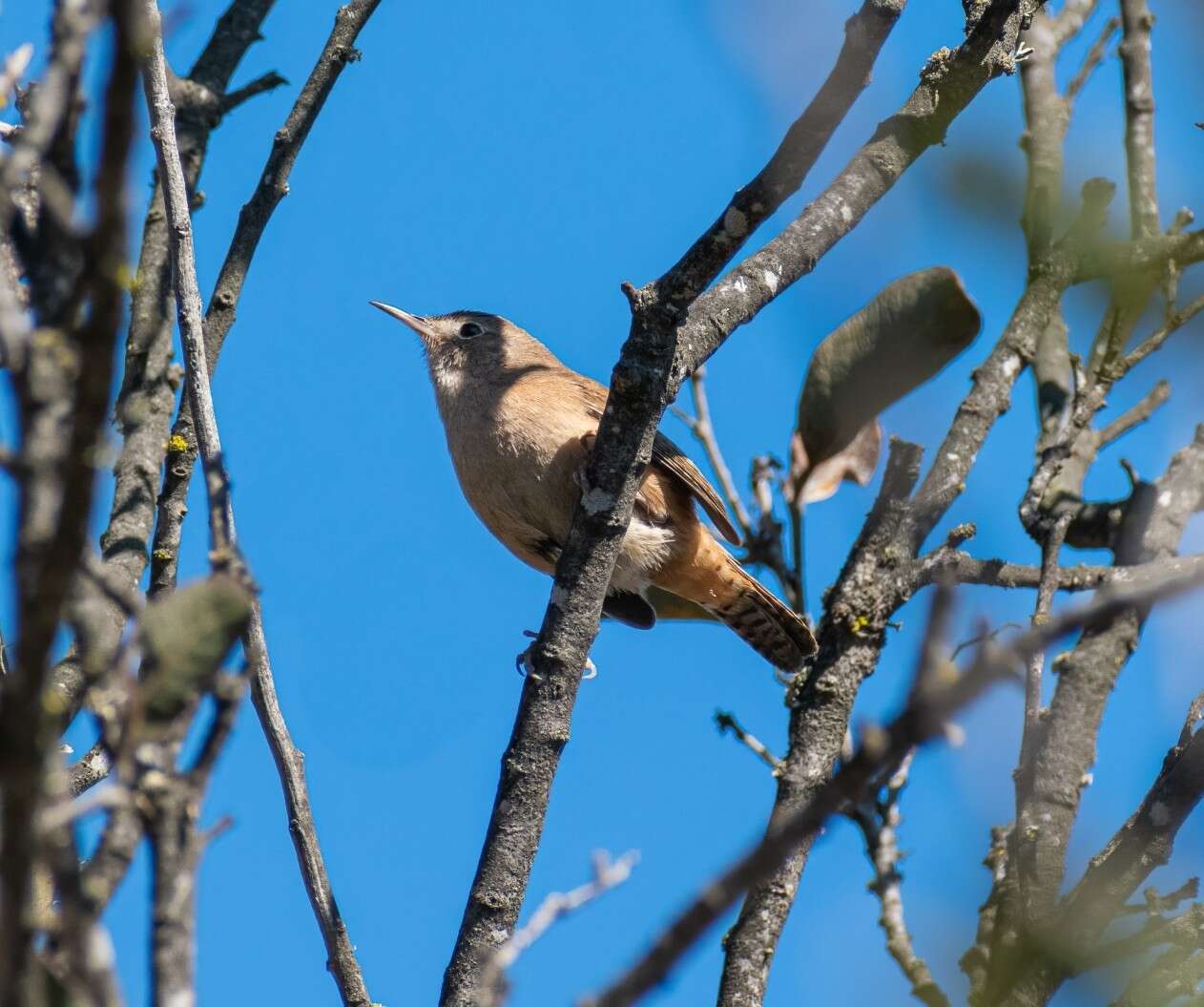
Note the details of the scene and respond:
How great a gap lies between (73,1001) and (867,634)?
392 cm

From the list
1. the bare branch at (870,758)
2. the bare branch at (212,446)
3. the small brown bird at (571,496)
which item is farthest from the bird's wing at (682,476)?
the bare branch at (870,758)

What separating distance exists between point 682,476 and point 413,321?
2.16 m

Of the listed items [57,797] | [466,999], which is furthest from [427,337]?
[57,797]

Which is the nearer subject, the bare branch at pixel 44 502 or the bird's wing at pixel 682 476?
the bare branch at pixel 44 502

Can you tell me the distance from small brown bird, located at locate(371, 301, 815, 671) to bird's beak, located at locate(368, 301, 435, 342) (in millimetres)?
565

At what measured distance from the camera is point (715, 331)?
4.21 meters

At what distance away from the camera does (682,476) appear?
6.37 metres

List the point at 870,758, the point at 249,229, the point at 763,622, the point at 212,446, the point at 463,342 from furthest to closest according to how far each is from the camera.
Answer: the point at 463,342
the point at 763,622
the point at 249,229
the point at 212,446
the point at 870,758

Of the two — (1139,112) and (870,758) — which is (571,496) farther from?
(870,758)

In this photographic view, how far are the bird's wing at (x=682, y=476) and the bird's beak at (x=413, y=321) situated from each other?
4.33 feet

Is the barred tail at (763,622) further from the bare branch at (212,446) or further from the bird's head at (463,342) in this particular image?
the bare branch at (212,446)

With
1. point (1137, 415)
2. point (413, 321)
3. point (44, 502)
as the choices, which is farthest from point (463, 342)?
point (44, 502)

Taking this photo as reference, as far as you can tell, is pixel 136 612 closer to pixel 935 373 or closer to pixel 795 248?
pixel 795 248

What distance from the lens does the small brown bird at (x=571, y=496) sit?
627cm
